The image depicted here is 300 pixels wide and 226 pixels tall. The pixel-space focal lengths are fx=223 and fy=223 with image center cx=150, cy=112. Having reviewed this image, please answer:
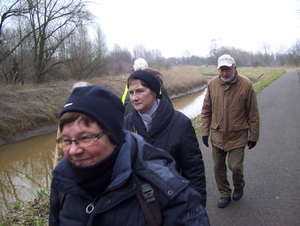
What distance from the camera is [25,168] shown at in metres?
7.41

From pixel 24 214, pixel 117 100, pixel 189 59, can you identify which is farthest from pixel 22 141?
pixel 189 59

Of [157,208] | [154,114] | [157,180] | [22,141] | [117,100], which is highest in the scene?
[117,100]

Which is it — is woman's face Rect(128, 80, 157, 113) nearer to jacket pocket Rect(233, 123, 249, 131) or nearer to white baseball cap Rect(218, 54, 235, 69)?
white baseball cap Rect(218, 54, 235, 69)

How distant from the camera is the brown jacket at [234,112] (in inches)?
118

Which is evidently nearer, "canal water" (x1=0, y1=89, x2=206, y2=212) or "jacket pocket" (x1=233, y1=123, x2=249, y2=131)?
"jacket pocket" (x1=233, y1=123, x2=249, y2=131)

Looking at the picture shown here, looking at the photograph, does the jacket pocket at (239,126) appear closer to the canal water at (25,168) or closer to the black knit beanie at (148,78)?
the black knit beanie at (148,78)

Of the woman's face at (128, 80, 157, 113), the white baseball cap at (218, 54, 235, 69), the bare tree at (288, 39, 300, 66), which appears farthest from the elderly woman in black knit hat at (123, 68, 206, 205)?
the bare tree at (288, 39, 300, 66)

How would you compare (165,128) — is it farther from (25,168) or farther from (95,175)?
(25,168)

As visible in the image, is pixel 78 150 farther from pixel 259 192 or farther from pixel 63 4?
pixel 63 4

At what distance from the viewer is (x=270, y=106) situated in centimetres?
1037

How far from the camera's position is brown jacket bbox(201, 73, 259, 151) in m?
2.99

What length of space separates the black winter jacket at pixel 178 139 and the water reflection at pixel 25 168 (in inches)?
180

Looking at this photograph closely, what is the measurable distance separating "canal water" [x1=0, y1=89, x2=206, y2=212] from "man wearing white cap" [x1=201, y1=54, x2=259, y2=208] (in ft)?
11.8

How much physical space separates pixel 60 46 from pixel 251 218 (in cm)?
1755
